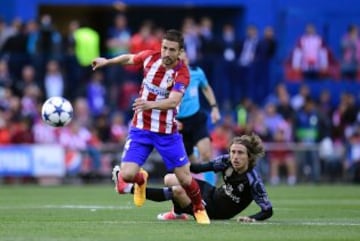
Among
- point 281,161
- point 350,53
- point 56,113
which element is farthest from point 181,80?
point 350,53

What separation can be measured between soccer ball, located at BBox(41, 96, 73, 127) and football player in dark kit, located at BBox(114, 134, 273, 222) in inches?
69.0

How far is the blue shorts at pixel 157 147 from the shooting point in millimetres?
12281

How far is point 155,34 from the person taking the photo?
2764cm

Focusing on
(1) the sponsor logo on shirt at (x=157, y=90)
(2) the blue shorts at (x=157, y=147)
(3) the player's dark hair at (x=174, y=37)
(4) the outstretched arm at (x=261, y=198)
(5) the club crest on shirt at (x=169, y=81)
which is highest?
(3) the player's dark hair at (x=174, y=37)

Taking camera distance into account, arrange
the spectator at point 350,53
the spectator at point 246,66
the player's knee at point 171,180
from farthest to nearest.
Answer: the spectator at point 350,53 < the spectator at point 246,66 < the player's knee at point 171,180

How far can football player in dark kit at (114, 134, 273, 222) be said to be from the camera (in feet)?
39.8

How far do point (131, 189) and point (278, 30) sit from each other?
17.9 meters

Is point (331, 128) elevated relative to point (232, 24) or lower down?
lower down

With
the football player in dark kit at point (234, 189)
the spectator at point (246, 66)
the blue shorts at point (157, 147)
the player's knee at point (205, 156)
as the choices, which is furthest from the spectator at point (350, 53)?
the blue shorts at point (157, 147)

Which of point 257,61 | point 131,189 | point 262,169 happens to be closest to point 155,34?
point 257,61

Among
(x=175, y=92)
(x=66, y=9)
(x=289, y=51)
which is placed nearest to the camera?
(x=175, y=92)

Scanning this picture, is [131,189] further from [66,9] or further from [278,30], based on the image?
[66,9]

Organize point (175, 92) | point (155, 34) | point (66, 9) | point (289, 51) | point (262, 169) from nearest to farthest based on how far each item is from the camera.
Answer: point (175, 92)
point (262, 169)
point (155, 34)
point (289, 51)
point (66, 9)

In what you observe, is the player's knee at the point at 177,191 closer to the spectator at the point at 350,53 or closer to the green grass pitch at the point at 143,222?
the green grass pitch at the point at 143,222
